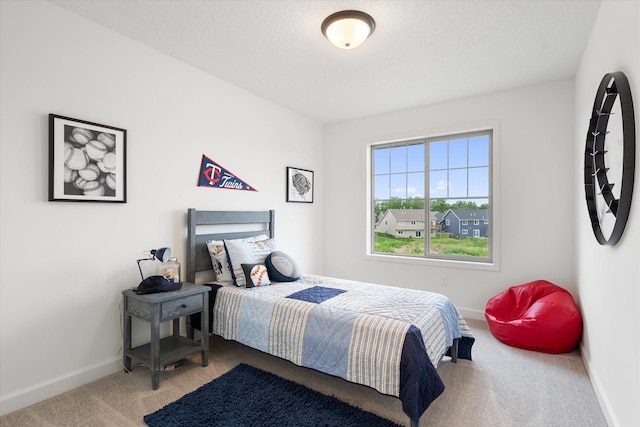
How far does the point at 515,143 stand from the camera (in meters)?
3.49

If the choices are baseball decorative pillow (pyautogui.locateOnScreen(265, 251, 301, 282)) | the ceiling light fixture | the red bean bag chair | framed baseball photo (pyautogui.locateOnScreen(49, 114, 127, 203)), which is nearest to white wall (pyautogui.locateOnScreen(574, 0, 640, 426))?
Answer: the red bean bag chair

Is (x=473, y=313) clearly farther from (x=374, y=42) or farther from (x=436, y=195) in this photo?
(x=374, y=42)

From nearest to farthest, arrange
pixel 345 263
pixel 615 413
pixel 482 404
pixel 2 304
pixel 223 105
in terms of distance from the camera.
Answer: pixel 615 413 < pixel 2 304 < pixel 482 404 < pixel 223 105 < pixel 345 263

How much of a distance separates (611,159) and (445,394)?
1775 mm

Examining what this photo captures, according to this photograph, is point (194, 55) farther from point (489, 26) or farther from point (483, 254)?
point (483, 254)

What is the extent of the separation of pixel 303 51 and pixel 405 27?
0.85 metres

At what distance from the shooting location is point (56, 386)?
7.02 feet

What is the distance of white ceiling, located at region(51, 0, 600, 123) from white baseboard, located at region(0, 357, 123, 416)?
2515mm

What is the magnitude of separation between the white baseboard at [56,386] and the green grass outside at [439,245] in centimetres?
329

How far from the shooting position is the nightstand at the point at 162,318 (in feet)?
7.30

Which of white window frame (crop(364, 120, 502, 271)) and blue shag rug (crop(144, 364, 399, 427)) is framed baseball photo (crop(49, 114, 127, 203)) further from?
white window frame (crop(364, 120, 502, 271))

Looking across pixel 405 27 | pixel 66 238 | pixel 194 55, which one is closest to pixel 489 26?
pixel 405 27

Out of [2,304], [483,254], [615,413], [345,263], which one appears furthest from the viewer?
[345,263]

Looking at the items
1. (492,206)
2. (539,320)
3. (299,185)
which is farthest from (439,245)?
(299,185)
